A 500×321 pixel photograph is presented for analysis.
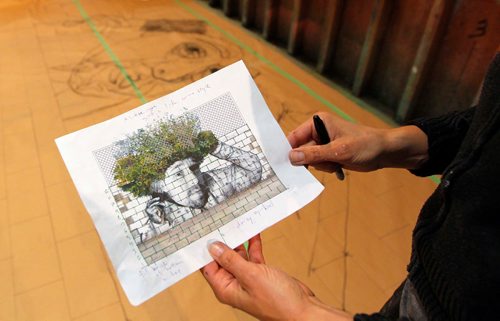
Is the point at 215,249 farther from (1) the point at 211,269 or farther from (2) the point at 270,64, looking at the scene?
(2) the point at 270,64

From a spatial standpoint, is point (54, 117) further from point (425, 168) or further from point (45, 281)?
point (425, 168)

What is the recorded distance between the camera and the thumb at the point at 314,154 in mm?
704

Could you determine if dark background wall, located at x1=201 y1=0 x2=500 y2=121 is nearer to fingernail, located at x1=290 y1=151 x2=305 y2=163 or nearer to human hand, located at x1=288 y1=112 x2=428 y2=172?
human hand, located at x1=288 y1=112 x2=428 y2=172

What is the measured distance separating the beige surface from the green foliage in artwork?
514mm

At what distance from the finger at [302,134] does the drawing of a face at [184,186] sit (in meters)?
0.22

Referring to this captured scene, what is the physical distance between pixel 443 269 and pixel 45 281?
41.4 inches

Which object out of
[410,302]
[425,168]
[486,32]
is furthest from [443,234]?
[486,32]

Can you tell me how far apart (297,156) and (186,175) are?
0.70 ft

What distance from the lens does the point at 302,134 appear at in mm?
787

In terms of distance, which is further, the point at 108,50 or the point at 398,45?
the point at 108,50

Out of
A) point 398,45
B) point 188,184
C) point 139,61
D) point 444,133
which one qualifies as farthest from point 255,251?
point 139,61

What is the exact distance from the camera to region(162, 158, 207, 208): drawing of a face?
689 millimetres

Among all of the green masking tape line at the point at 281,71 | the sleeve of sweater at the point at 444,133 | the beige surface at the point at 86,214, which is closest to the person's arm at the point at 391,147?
the sleeve of sweater at the point at 444,133

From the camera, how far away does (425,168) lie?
715mm
